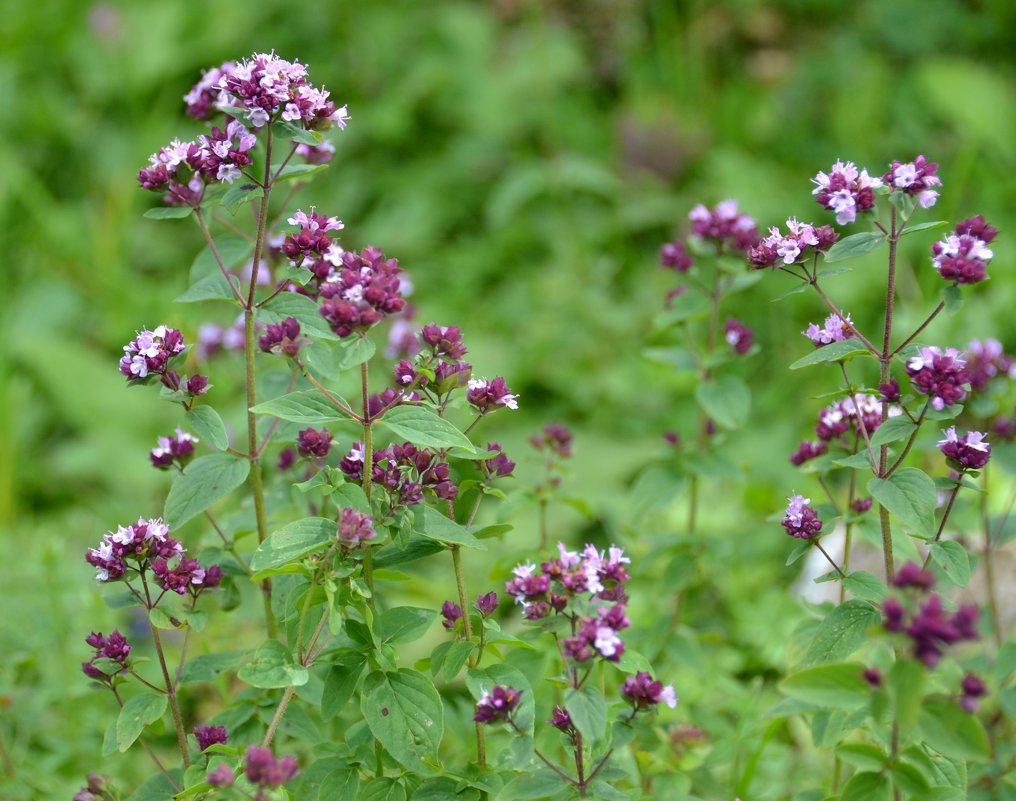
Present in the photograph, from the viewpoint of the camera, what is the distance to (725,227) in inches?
83.1

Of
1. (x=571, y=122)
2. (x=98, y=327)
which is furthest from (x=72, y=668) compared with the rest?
(x=571, y=122)

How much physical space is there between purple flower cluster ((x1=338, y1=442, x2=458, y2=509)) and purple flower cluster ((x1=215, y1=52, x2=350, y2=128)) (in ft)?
1.69

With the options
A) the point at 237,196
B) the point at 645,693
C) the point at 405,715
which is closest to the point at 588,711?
the point at 645,693

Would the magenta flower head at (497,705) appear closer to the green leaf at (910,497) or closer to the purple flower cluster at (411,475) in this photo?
the purple flower cluster at (411,475)

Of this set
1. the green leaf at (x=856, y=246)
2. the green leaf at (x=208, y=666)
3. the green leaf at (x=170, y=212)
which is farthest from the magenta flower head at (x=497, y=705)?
the green leaf at (x=170, y=212)

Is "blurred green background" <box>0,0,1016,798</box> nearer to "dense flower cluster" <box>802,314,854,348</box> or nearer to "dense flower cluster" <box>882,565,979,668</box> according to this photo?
"dense flower cluster" <box>802,314,854,348</box>

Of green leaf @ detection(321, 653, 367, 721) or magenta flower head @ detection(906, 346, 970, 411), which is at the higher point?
magenta flower head @ detection(906, 346, 970, 411)

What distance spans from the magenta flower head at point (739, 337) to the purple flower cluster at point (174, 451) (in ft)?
3.57

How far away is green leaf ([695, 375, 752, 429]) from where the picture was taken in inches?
82.7

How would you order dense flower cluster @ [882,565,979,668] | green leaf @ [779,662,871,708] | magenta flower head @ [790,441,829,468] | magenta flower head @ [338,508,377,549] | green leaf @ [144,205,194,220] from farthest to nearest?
magenta flower head @ [790,441,829,468] < green leaf @ [144,205,194,220] < magenta flower head @ [338,508,377,549] < green leaf @ [779,662,871,708] < dense flower cluster @ [882,565,979,668]

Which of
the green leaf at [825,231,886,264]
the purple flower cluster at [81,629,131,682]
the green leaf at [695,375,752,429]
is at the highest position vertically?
the green leaf at [695,375,752,429]

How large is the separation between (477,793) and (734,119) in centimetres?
424

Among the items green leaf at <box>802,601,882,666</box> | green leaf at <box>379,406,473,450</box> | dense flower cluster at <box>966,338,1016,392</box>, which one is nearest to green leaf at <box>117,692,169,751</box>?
green leaf at <box>379,406,473,450</box>

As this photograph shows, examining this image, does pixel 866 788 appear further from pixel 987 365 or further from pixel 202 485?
pixel 202 485
